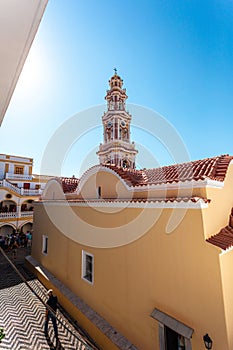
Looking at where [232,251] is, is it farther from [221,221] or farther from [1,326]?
[1,326]

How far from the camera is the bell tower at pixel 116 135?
17062 mm

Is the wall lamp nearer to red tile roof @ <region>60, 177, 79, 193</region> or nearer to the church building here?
the church building

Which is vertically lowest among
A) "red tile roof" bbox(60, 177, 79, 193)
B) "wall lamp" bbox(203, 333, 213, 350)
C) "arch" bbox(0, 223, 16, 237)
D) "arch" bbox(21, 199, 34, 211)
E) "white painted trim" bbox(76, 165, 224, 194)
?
"arch" bbox(0, 223, 16, 237)

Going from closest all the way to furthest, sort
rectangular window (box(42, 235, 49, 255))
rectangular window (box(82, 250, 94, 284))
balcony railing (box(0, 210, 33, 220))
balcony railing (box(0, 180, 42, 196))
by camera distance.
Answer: rectangular window (box(82, 250, 94, 284)), rectangular window (box(42, 235, 49, 255)), balcony railing (box(0, 210, 33, 220)), balcony railing (box(0, 180, 42, 196))

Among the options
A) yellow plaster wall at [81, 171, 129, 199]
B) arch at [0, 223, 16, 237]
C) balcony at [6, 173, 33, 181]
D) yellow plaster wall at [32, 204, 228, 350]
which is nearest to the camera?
yellow plaster wall at [32, 204, 228, 350]

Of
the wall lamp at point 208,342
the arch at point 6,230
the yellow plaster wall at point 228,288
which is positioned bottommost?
the arch at point 6,230

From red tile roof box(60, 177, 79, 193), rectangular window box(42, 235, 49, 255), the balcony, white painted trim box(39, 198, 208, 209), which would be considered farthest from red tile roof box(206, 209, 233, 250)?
the balcony

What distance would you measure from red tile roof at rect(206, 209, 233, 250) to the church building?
0.07 feet

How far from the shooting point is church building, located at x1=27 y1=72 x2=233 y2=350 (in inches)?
158

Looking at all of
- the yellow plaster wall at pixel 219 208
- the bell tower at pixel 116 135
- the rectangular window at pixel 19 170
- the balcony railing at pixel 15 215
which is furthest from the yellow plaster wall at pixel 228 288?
the rectangular window at pixel 19 170

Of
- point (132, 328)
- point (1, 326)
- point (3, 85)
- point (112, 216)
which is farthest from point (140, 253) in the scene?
point (1, 326)

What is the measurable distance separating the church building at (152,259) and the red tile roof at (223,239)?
0.02m

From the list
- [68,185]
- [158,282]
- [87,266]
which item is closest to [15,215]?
[68,185]

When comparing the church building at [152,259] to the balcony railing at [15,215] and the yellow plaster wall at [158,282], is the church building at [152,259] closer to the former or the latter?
the yellow plaster wall at [158,282]
